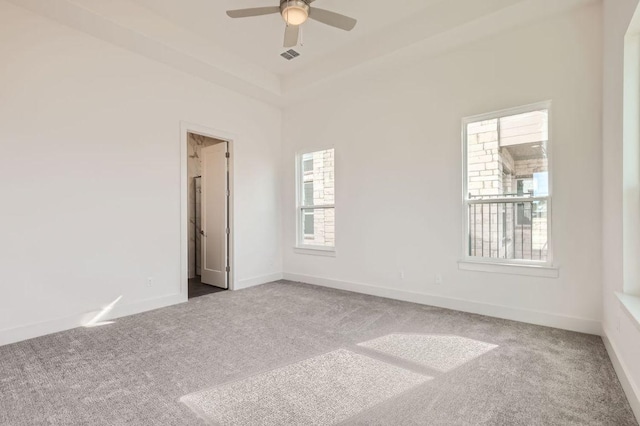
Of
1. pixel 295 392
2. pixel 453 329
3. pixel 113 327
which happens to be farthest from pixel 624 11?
pixel 113 327

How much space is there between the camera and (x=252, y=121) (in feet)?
17.9

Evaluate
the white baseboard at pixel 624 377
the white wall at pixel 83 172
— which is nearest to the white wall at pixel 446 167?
the white baseboard at pixel 624 377

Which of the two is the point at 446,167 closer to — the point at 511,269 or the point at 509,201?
the point at 509,201

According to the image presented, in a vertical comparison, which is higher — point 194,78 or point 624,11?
point 194,78

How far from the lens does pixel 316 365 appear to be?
8.33 feet

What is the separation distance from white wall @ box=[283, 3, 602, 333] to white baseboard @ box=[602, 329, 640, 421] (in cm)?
54

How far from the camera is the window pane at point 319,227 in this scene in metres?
5.35

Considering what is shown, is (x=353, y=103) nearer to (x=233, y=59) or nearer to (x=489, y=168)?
(x=233, y=59)

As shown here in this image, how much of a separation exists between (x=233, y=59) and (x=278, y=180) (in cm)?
218

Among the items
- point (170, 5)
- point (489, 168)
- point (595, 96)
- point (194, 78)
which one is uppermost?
point (170, 5)

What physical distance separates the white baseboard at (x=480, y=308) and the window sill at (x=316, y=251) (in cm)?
43

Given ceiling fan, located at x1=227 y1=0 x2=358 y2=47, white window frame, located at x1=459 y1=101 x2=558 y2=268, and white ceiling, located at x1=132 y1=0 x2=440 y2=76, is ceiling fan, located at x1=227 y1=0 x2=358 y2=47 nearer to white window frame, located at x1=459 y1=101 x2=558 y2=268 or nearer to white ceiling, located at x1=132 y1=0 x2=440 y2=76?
white ceiling, located at x1=132 y1=0 x2=440 y2=76

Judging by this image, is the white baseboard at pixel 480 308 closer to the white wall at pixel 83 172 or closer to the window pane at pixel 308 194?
the window pane at pixel 308 194

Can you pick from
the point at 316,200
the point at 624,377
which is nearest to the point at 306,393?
the point at 624,377
